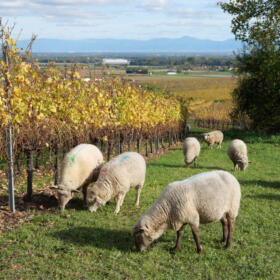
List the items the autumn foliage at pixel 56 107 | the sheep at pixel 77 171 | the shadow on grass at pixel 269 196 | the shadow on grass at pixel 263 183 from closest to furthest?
the autumn foliage at pixel 56 107
the sheep at pixel 77 171
the shadow on grass at pixel 269 196
the shadow on grass at pixel 263 183

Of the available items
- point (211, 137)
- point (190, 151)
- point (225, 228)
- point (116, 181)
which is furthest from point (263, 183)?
point (211, 137)

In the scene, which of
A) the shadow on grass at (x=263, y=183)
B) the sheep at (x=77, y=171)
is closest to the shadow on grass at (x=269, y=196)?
the shadow on grass at (x=263, y=183)

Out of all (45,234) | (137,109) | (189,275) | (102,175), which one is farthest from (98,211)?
(137,109)

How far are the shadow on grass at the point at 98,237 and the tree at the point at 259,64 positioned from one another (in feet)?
80.2

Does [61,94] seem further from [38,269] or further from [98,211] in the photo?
[38,269]

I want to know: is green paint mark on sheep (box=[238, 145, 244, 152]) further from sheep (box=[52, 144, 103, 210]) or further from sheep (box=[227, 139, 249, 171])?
sheep (box=[52, 144, 103, 210])

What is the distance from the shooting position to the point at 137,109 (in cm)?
1992

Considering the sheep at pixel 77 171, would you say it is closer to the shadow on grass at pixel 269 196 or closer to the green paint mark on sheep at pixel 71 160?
the green paint mark on sheep at pixel 71 160

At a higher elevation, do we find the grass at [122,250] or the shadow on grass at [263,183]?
the grass at [122,250]

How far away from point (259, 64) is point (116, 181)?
29.0 meters

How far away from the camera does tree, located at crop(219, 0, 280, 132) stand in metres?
28.8

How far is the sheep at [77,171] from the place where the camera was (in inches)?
396

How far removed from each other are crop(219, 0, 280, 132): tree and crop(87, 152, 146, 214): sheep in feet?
72.4

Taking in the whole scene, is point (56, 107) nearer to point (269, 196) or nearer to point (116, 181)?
point (116, 181)
